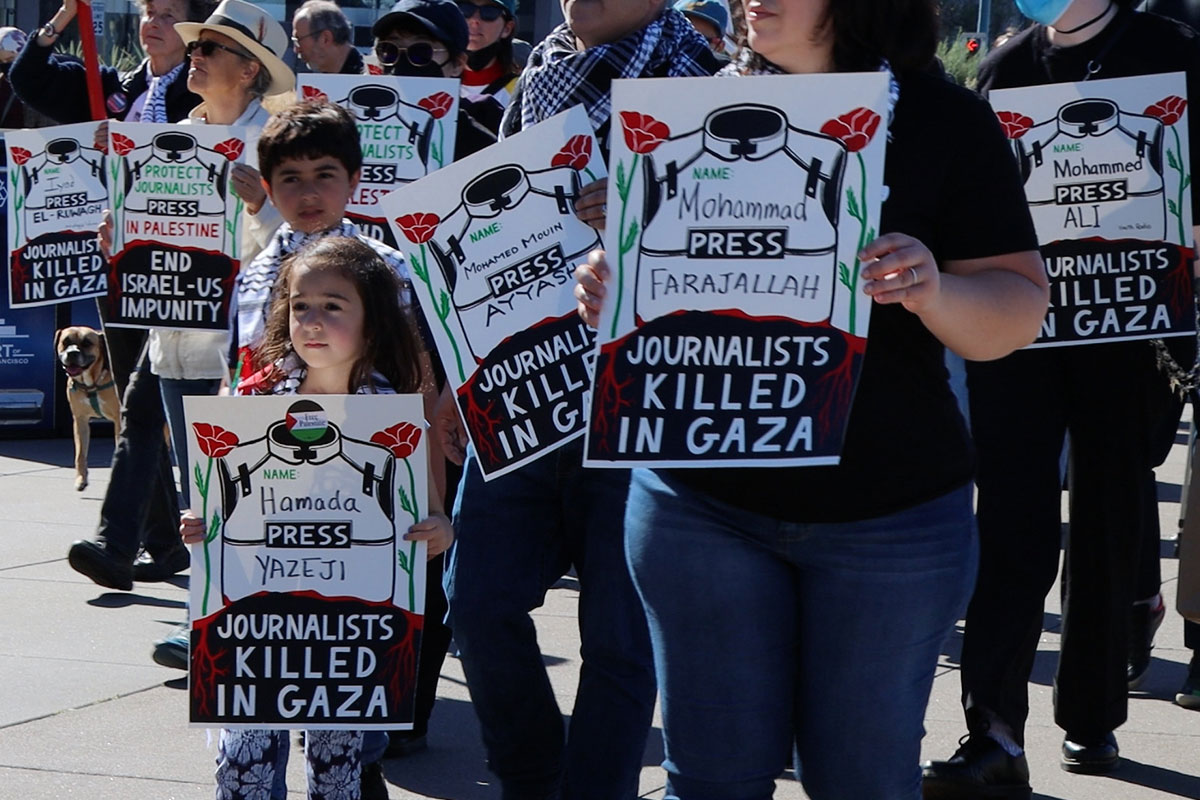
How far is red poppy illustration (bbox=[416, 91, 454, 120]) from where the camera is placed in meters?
5.46

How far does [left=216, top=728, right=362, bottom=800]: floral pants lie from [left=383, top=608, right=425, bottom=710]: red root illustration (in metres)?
0.23

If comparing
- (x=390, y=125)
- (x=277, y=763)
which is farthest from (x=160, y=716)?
(x=390, y=125)

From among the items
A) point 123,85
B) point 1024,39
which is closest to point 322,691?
point 1024,39

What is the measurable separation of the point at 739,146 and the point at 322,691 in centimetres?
156

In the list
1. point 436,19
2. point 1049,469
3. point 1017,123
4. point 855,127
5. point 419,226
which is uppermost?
point 436,19

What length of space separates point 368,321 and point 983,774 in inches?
73.0

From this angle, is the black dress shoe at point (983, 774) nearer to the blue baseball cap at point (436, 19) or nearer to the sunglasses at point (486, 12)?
the blue baseball cap at point (436, 19)

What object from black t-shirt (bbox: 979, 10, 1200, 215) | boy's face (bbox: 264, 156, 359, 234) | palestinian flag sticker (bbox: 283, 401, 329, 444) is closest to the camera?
palestinian flag sticker (bbox: 283, 401, 329, 444)

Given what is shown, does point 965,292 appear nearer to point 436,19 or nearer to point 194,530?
point 194,530

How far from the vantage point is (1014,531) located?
441cm

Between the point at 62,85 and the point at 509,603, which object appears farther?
the point at 62,85

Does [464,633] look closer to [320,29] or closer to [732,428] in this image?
[732,428]

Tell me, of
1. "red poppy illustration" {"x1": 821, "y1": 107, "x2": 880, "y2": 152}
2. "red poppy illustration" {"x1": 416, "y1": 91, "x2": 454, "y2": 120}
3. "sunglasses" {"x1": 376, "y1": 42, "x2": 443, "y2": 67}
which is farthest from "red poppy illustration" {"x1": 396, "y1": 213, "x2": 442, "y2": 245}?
"sunglasses" {"x1": 376, "y1": 42, "x2": 443, "y2": 67}

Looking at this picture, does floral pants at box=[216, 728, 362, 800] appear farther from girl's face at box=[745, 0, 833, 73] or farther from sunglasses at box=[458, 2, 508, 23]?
sunglasses at box=[458, 2, 508, 23]
